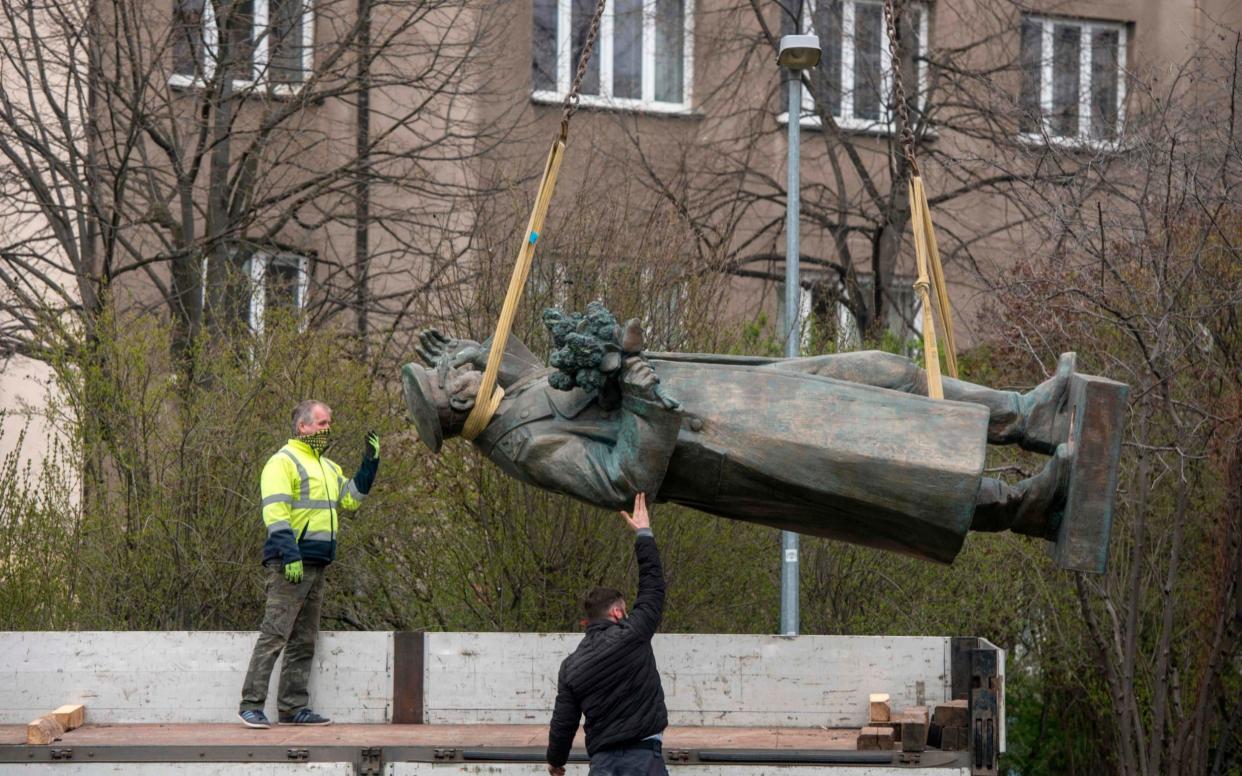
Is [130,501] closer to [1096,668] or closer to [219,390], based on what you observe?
[219,390]

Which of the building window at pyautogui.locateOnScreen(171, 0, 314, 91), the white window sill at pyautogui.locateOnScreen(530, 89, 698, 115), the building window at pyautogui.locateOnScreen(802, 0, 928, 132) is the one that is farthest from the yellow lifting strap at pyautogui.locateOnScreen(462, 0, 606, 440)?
the building window at pyautogui.locateOnScreen(802, 0, 928, 132)

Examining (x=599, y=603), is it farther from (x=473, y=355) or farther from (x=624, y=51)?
(x=624, y=51)

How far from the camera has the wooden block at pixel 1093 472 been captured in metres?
5.89

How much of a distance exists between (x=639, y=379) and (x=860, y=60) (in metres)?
12.5

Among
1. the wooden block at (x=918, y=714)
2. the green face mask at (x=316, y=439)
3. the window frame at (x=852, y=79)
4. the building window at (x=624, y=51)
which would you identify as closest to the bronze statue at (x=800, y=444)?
the wooden block at (x=918, y=714)

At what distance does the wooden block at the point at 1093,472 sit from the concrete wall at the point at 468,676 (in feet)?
9.81

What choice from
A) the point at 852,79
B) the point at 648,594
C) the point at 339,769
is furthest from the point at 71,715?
the point at 852,79

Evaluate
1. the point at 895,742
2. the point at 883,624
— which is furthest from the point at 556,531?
the point at 895,742

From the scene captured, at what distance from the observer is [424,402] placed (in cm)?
633

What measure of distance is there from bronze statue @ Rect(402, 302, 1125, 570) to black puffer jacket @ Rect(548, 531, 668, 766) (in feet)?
3.58

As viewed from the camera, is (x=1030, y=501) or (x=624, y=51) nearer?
(x=1030, y=501)

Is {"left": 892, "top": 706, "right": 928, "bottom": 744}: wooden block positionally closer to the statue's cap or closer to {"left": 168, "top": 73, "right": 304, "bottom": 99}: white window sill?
the statue's cap

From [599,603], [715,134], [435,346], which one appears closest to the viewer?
[435,346]

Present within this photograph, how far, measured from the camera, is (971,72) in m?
16.6
